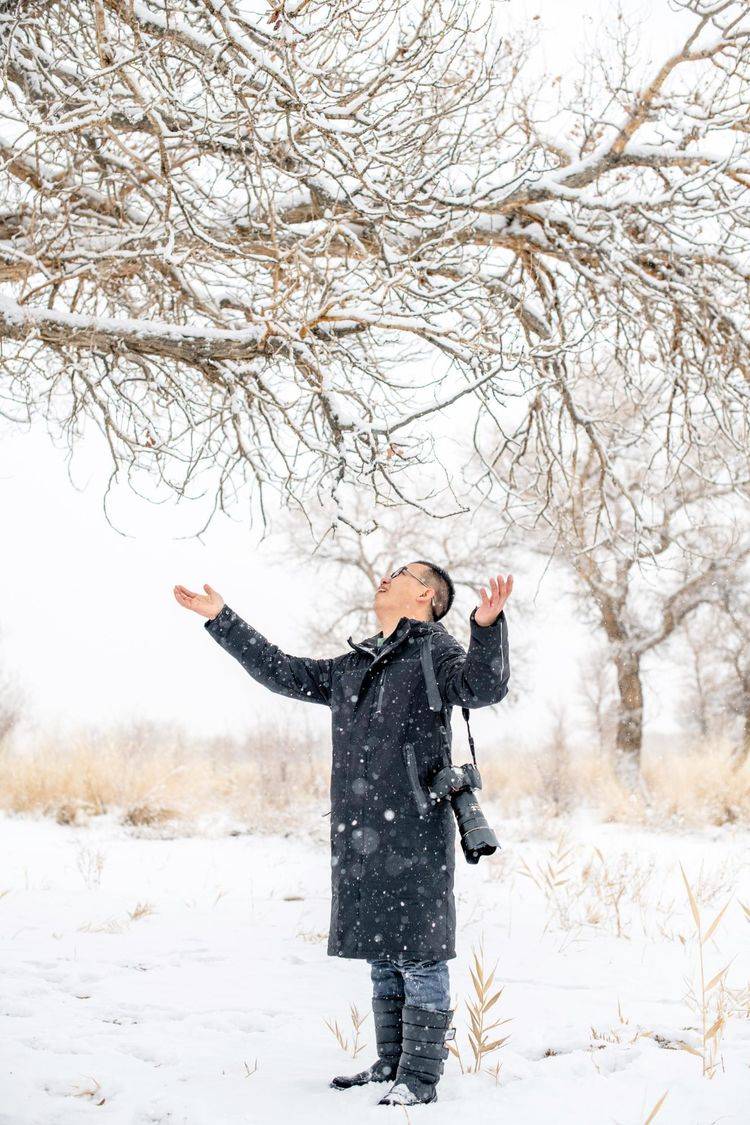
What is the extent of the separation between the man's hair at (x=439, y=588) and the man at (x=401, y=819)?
12 centimetres

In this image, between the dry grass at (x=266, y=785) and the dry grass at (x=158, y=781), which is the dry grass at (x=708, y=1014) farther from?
the dry grass at (x=158, y=781)

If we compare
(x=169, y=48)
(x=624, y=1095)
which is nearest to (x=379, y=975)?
(x=624, y=1095)

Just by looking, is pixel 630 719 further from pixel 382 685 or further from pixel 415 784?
pixel 415 784

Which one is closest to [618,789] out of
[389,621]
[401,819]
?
[389,621]

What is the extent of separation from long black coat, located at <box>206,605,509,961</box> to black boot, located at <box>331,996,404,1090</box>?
249 millimetres

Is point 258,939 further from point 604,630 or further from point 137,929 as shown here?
point 604,630

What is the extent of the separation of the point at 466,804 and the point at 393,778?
23 cm

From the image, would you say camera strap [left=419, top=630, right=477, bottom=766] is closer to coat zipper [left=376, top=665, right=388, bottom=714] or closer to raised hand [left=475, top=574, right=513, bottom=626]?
coat zipper [left=376, top=665, right=388, bottom=714]

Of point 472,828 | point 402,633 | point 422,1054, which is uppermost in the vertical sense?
point 402,633

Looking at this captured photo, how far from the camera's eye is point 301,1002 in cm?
355

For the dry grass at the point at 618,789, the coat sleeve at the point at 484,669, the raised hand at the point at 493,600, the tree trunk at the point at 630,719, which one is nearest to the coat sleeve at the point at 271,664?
the coat sleeve at the point at 484,669

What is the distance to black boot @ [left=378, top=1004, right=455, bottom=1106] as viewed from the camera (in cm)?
234

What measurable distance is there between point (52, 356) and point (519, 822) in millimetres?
8695

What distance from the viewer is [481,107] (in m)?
5.16
